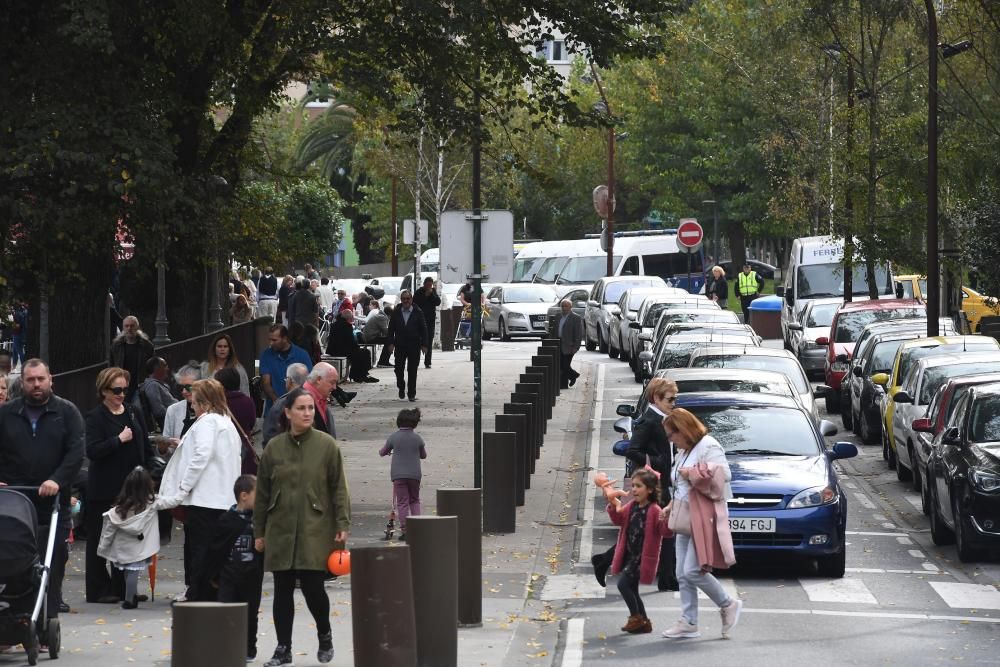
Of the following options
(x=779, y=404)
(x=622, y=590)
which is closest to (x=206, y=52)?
(x=779, y=404)

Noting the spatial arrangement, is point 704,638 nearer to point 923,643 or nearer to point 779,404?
point 923,643

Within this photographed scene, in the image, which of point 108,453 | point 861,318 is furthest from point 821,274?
point 108,453

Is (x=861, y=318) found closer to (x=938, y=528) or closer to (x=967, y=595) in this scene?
(x=938, y=528)

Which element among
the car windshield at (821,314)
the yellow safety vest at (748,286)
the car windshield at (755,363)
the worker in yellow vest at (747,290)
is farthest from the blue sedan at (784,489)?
the yellow safety vest at (748,286)

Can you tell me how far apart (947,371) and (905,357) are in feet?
6.73

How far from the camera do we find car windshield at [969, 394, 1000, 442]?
50.9ft

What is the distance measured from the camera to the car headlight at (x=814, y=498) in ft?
45.4

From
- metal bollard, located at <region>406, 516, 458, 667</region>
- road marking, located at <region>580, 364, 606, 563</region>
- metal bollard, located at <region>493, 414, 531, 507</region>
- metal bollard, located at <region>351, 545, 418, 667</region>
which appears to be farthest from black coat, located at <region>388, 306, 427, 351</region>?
metal bollard, located at <region>351, 545, 418, 667</region>

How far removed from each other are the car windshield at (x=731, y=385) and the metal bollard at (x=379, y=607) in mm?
9749

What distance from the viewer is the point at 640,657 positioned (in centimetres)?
1067

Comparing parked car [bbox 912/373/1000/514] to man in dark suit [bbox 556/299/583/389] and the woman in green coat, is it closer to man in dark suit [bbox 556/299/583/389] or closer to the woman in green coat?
the woman in green coat

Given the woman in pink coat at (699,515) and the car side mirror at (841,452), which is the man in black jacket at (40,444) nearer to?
the woman in pink coat at (699,515)

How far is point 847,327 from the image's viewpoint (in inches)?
1188

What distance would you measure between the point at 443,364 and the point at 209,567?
2701 cm
